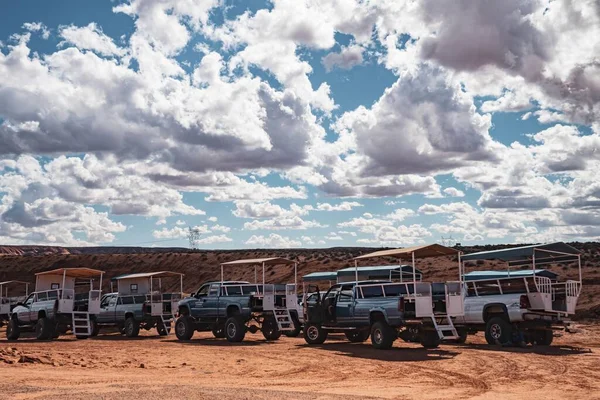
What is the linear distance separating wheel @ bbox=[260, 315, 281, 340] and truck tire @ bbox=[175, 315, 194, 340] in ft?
9.31

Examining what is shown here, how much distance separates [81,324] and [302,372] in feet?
48.2

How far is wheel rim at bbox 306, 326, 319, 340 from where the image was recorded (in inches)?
918

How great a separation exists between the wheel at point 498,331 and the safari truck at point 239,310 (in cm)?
686

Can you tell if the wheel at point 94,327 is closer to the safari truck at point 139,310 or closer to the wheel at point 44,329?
the safari truck at point 139,310

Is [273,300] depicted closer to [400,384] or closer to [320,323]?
[320,323]

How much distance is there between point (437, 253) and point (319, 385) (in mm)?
9173

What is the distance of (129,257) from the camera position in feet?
286

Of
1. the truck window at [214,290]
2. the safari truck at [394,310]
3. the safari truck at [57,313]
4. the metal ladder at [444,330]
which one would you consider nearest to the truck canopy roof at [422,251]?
the safari truck at [394,310]

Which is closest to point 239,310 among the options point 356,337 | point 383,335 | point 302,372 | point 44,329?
→ point 356,337

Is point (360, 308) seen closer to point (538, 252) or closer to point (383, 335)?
point (383, 335)

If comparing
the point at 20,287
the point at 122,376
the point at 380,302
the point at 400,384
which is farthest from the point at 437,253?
the point at 20,287

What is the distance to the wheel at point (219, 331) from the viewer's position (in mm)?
26141

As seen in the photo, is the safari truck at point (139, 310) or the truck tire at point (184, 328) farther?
the safari truck at point (139, 310)

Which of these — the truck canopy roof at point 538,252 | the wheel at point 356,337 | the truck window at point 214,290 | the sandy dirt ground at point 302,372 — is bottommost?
the sandy dirt ground at point 302,372
